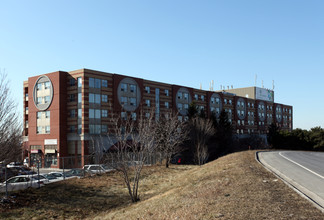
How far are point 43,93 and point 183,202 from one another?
4568 centimetres

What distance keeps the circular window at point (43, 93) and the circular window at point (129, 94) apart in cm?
1172

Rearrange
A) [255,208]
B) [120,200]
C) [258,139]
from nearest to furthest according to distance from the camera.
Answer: [255,208], [120,200], [258,139]

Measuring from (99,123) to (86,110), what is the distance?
326 cm

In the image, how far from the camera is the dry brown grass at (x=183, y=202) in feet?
29.4

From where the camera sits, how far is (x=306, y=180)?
46.2ft

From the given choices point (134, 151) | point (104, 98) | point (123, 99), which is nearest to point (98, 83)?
point (104, 98)

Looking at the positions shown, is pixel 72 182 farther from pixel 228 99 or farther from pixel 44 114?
pixel 228 99

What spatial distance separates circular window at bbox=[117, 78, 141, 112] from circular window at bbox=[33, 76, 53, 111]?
1172 centimetres

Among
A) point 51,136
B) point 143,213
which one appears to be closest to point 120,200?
point 143,213

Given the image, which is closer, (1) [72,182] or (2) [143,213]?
(2) [143,213]

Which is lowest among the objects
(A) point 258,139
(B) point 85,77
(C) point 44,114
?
(A) point 258,139

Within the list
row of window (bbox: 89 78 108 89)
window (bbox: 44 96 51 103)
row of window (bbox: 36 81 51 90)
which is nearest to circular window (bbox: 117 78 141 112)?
row of window (bbox: 89 78 108 89)

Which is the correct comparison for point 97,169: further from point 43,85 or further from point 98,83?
point 43,85

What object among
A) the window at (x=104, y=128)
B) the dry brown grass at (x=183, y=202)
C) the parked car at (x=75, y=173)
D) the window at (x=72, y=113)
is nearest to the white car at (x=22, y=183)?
Result: the dry brown grass at (x=183, y=202)
